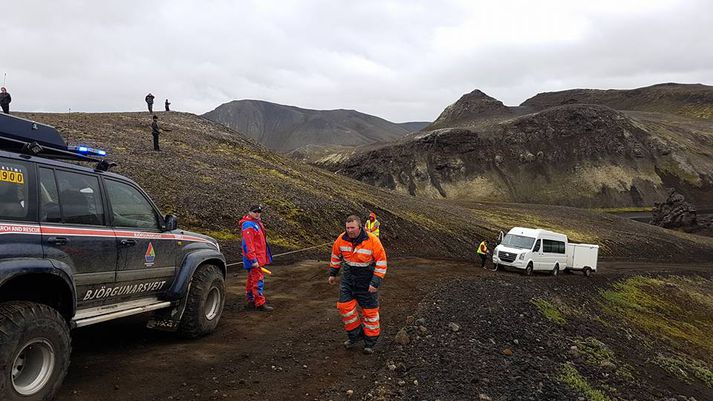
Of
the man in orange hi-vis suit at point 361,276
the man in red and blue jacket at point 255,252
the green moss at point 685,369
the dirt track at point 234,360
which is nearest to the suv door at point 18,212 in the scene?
the dirt track at point 234,360

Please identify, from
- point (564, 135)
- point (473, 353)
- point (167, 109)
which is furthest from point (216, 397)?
point (564, 135)

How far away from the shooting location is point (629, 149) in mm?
98500

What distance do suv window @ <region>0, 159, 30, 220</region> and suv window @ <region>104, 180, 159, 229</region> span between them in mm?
1207

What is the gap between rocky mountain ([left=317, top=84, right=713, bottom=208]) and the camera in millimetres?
91500

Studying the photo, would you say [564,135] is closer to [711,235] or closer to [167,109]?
[711,235]

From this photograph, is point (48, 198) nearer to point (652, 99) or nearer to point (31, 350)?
Result: point (31, 350)

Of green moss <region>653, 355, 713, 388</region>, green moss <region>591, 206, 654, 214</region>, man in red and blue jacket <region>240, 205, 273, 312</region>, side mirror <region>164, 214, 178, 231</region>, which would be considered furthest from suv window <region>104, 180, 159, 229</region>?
green moss <region>591, 206, 654, 214</region>

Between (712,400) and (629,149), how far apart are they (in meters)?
101

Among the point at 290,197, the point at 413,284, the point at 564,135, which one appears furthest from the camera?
the point at 564,135

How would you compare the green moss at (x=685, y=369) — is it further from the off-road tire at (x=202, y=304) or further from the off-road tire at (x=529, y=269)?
the off-road tire at (x=202, y=304)

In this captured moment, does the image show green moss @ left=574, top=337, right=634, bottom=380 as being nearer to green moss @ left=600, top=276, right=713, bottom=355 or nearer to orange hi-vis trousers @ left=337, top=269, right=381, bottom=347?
orange hi-vis trousers @ left=337, top=269, right=381, bottom=347

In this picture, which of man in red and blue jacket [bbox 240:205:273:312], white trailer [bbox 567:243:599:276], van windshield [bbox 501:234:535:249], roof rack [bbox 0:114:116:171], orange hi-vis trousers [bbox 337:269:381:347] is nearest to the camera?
roof rack [bbox 0:114:116:171]

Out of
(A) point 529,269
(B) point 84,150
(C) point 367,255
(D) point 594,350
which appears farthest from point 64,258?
(A) point 529,269

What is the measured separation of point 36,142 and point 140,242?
1731 mm
